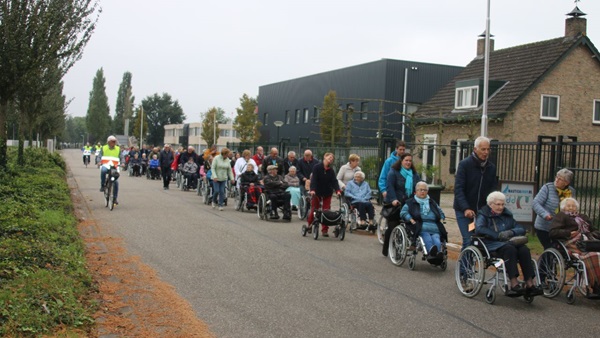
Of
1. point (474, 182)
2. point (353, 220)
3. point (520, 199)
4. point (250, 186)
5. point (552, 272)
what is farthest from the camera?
point (250, 186)

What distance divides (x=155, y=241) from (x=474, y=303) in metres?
6.26

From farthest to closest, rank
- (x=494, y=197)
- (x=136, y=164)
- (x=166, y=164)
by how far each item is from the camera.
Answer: (x=136, y=164) < (x=166, y=164) < (x=494, y=197)

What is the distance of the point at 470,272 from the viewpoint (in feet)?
28.7

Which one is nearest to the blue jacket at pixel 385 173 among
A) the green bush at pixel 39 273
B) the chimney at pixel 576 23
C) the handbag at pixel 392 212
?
the handbag at pixel 392 212

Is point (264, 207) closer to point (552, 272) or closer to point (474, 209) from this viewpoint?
point (474, 209)

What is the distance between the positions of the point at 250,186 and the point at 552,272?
11.2 metres

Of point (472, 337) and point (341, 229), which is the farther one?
point (341, 229)

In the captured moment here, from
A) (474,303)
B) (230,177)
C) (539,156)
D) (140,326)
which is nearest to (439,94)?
(230,177)

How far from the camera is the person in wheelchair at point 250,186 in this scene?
19.2 metres

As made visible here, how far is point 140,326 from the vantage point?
6.52 m

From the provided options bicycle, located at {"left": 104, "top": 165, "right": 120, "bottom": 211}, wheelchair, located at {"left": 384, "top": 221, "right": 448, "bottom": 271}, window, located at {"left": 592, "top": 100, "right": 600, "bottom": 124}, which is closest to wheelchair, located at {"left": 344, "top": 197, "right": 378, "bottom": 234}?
wheelchair, located at {"left": 384, "top": 221, "right": 448, "bottom": 271}

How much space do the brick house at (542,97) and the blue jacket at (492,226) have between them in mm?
24530

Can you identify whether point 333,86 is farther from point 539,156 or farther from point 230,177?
point 539,156

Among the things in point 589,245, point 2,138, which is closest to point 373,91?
point 2,138
